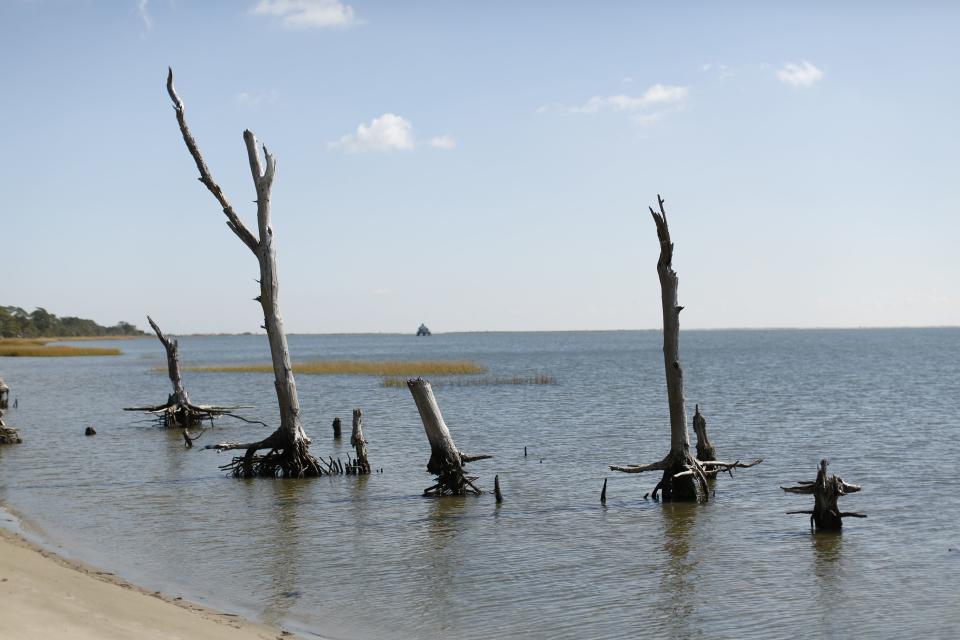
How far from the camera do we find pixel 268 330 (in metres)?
21.1

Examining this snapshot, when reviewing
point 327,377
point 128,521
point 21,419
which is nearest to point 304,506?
point 128,521

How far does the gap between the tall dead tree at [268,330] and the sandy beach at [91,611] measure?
349 inches

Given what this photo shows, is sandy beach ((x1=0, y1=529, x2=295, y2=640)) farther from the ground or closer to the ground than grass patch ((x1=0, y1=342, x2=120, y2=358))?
closer to the ground

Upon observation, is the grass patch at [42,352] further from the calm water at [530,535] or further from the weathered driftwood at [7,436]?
the weathered driftwood at [7,436]

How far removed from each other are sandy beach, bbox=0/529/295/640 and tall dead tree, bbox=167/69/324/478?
887cm

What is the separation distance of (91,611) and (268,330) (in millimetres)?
12406

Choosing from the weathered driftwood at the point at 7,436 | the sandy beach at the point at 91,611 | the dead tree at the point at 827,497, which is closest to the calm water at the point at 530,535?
the dead tree at the point at 827,497

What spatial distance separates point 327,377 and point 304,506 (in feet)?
156

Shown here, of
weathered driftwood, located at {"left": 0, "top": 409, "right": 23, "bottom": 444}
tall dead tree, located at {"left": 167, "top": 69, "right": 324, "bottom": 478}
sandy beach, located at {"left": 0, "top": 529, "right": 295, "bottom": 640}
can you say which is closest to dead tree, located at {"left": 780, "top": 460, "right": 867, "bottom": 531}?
sandy beach, located at {"left": 0, "top": 529, "right": 295, "bottom": 640}

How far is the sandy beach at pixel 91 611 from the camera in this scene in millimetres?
8102

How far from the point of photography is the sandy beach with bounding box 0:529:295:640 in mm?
8102

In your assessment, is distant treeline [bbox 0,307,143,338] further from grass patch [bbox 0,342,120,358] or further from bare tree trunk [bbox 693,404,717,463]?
bare tree trunk [bbox 693,404,717,463]

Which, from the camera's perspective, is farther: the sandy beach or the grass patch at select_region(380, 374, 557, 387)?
the grass patch at select_region(380, 374, 557, 387)

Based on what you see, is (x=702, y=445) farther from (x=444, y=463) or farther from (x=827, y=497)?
(x=444, y=463)
